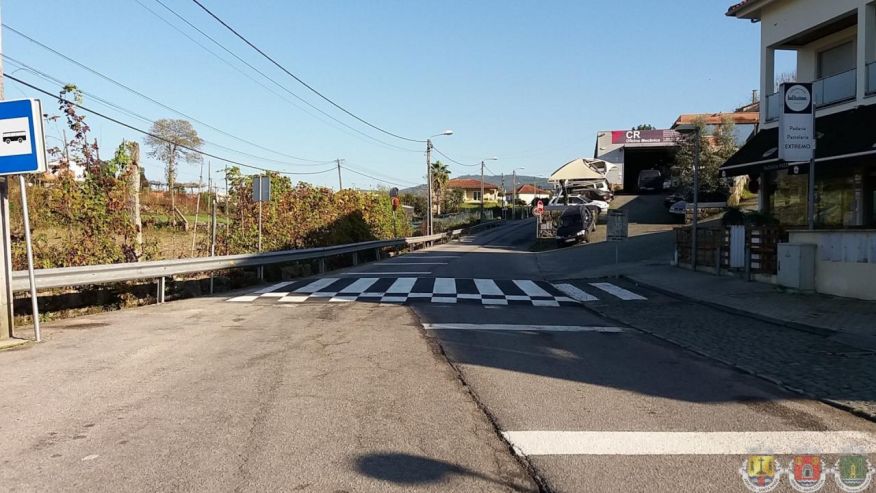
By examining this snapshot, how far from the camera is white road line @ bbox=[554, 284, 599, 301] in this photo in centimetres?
1447

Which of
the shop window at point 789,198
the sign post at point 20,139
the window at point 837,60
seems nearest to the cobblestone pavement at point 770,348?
the sign post at point 20,139

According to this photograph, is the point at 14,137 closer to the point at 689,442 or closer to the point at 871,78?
the point at 689,442

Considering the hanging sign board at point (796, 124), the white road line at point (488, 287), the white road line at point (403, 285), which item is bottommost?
the white road line at point (488, 287)

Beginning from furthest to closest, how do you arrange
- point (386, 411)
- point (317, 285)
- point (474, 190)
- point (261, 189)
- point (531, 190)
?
point (531, 190)
point (474, 190)
point (261, 189)
point (317, 285)
point (386, 411)

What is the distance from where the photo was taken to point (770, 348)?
28.6 ft

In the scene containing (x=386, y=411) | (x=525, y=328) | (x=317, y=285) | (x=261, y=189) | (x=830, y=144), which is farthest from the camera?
(x=261, y=189)

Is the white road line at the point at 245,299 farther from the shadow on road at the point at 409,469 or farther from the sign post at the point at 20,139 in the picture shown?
the shadow on road at the point at 409,469

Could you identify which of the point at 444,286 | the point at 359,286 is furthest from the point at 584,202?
the point at 359,286

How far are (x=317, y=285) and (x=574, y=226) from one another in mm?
19749

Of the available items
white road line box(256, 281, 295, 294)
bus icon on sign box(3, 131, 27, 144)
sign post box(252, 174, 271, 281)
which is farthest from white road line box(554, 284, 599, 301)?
bus icon on sign box(3, 131, 27, 144)

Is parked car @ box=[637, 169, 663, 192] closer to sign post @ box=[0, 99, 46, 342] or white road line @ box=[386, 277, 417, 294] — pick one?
white road line @ box=[386, 277, 417, 294]

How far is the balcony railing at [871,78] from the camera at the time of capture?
17.4 meters

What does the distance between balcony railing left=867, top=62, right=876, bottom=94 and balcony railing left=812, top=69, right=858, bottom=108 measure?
43 cm

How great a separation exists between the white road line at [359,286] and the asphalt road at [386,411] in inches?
176
